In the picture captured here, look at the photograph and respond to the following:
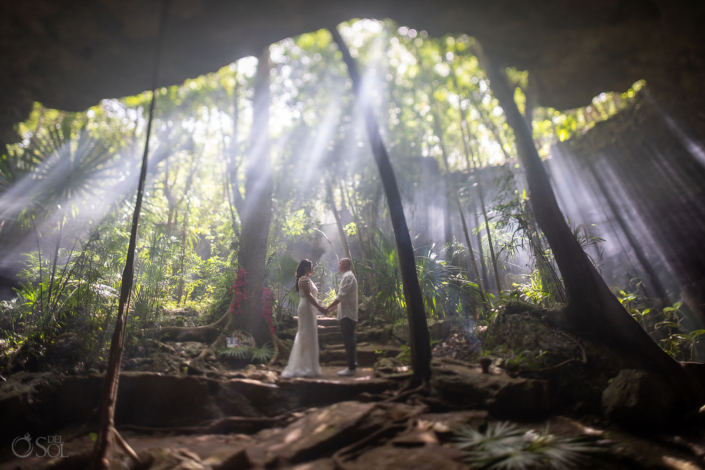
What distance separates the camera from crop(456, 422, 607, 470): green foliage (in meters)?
2.41

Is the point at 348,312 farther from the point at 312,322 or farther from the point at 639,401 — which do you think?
the point at 639,401

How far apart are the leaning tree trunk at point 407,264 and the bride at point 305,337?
1293 millimetres

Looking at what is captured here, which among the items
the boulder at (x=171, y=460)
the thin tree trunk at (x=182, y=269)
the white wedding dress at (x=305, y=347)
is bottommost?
the boulder at (x=171, y=460)

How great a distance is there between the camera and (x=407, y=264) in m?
4.32

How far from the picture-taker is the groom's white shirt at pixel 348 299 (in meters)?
4.74

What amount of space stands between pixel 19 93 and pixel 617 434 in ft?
35.4

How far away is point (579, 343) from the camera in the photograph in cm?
438

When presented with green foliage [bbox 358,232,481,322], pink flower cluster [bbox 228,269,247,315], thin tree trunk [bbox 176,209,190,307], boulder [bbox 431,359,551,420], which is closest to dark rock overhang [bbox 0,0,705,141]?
thin tree trunk [bbox 176,209,190,307]

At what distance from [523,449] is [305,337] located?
282 cm

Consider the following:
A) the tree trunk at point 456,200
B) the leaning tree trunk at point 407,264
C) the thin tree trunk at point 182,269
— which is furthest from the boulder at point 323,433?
the thin tree trunk at point 182,269

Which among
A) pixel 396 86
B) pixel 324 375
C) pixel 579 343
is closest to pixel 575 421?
pixel 579 343

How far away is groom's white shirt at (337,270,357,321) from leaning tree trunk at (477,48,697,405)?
3125 mm

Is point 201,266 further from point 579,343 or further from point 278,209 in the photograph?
point 579,343

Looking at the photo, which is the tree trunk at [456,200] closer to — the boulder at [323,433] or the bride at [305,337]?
the bride at [305,337]
